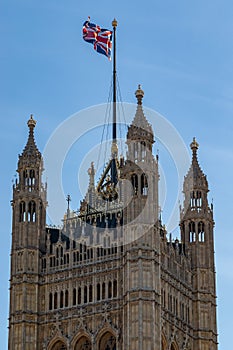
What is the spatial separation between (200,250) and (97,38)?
18.7m

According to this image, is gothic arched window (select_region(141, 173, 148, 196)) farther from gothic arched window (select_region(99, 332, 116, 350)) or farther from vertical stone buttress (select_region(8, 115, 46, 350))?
gothic arched window (select_region(99, 332, 116, 350))

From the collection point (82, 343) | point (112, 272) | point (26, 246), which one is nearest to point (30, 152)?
point (26, 246)

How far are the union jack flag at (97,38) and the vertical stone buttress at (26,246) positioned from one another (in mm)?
9043

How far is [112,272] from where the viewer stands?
90938mm

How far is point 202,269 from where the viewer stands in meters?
97.8

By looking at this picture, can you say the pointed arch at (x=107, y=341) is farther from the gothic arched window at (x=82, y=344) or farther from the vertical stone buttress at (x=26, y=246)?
the vertical stone buttress at (x=26, y=246)

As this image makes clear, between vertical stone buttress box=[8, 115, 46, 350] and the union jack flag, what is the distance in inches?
356

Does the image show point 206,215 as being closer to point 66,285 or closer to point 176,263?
point 176,263

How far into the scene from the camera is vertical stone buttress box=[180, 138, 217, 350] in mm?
95812

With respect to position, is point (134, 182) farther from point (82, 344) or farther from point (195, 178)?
point (82, 344)

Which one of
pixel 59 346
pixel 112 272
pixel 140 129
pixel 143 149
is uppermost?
pixel 140 129

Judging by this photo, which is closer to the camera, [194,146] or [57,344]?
[57,344]

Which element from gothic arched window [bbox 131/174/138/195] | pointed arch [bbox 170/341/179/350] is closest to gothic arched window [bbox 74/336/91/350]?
pointed arch [bbox 170/341/179/350]

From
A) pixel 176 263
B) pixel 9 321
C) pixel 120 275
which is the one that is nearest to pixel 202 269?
pixel 176 263
